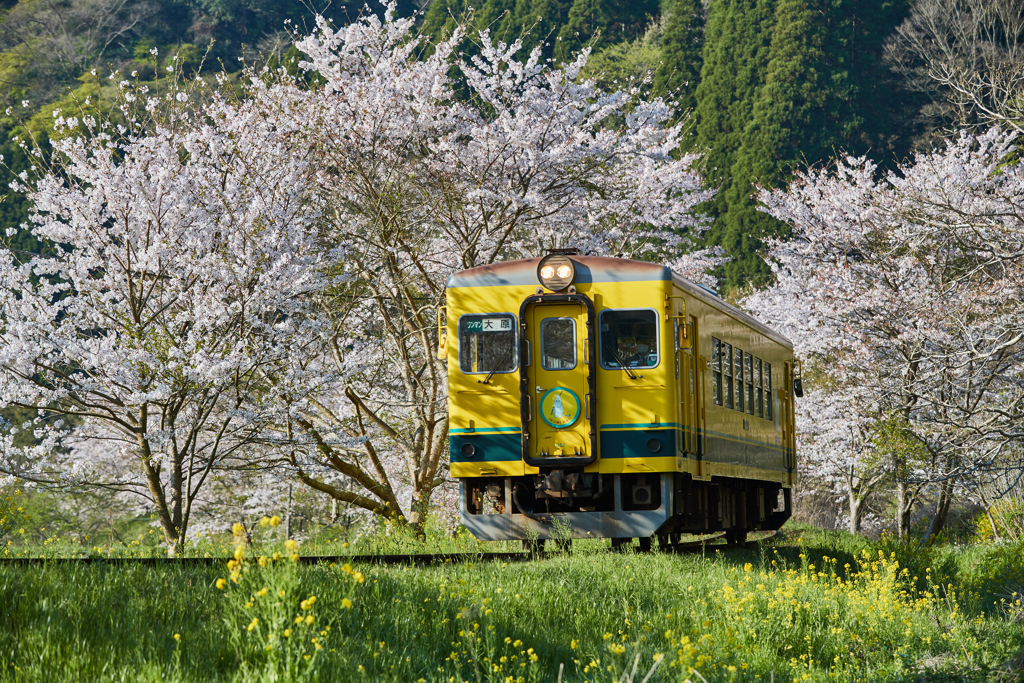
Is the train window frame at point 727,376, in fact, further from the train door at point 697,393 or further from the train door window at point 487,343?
the train door window at point 487,343

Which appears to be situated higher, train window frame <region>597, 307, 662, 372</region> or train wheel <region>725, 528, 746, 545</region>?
train window frame <region>597, 307, 662, 372</region>

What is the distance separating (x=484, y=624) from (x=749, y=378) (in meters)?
7.65

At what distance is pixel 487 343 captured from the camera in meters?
9.81

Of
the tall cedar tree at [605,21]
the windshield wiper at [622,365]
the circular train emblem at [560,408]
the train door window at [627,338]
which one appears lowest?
the circular train emblem at [560,408]

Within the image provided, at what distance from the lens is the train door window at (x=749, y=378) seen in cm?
1215

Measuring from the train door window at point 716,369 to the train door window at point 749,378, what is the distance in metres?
1.24

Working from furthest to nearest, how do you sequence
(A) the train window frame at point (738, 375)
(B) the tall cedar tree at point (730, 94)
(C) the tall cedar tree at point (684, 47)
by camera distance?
(C) the tall cedar tree at point (684, 47)
(B) the tall cedar tree at point (730, 94)
(A) the train window frame at point (738, 375)

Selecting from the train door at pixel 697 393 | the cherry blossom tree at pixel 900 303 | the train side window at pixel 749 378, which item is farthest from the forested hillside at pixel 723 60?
the train door at pixel 697 393

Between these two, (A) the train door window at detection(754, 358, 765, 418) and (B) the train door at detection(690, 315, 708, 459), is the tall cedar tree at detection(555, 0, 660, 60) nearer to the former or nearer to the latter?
(A) the train door window at detection(754, 358, 765, 418)

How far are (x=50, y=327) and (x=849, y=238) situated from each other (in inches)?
627

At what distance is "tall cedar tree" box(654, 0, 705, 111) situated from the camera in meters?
46.1

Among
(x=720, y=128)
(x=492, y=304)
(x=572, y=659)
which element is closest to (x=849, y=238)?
(x=492, y=304)

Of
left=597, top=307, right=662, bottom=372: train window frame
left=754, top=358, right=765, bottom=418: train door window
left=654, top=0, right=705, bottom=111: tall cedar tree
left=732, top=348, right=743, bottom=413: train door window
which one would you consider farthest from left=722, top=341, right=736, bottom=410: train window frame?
left=654, top=0, right=705, bottom=111: tall cedar tree

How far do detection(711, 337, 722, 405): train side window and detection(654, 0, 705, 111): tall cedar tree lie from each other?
118ft
